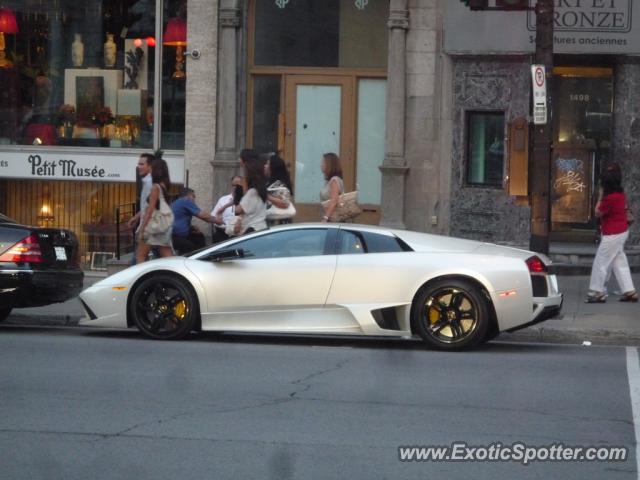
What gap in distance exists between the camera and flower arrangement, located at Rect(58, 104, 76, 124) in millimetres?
20453

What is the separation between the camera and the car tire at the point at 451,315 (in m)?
11.6

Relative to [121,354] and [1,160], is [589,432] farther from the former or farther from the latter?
[1,160]

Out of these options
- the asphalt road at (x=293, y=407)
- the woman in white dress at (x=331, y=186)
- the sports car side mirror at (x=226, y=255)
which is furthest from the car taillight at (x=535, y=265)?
the woman in white dress at (x=331, y=186)

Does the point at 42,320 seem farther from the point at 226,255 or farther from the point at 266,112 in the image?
the point at 266,112

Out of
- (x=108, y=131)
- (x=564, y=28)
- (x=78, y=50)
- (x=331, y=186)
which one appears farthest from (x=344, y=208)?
(x=78, y=50)

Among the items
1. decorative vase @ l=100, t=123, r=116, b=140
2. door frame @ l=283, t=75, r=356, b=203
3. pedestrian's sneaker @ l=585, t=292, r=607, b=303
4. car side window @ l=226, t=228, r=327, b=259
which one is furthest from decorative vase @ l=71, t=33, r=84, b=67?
pedestrian's sneaker @ l=585, t=292, r=607, b=303

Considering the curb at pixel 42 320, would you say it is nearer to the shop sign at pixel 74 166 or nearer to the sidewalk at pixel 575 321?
the sidewalk at pixel 575 321

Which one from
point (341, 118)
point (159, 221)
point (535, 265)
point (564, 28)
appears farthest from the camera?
point (341, 118)

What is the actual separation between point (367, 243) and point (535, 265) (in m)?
1.62

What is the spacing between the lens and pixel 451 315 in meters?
11.7

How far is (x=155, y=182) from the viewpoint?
14.7 metres

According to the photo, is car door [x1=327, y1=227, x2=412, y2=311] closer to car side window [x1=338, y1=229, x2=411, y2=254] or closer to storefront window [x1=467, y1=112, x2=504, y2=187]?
car side window [x1=338, y1=229, x2=411, y2=254]

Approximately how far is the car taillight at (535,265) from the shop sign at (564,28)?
6.98 meters

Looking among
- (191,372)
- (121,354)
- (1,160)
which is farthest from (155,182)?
(1,160)
